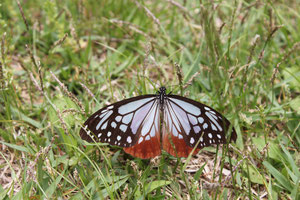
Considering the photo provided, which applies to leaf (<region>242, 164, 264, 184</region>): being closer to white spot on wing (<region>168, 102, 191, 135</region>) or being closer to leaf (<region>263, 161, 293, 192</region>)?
leaf (<region>263, 161, 293, 192</region>)

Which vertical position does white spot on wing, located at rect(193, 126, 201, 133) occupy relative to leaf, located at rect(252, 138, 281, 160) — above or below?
above

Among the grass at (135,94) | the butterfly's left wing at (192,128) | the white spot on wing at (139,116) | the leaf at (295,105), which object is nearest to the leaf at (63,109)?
the grass at (135,94)

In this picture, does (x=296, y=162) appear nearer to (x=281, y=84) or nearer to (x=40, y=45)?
(x=281, y=84)

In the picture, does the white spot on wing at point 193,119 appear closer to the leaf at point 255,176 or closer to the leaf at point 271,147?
the leaf at point 255,176

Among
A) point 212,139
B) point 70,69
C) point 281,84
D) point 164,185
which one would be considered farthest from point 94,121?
point 281,84

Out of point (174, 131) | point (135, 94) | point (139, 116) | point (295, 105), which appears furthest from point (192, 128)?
point (295, 105)

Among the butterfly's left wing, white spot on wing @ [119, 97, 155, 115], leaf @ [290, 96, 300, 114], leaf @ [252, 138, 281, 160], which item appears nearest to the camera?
the butterfly's left wing

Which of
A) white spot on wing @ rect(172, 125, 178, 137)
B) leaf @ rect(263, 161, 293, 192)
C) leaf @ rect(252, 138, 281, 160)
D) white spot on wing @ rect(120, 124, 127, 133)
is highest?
white spot on wing @ rect(120, 124, 127, 133)

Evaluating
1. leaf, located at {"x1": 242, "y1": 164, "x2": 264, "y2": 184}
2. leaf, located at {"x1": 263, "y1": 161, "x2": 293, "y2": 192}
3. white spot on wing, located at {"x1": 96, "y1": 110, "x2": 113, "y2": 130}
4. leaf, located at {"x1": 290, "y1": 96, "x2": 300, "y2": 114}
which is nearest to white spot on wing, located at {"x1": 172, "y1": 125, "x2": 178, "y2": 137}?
white spot on wing, located at {"x1": 96, "y1": 110, "x2": 113, "y2": 130}
